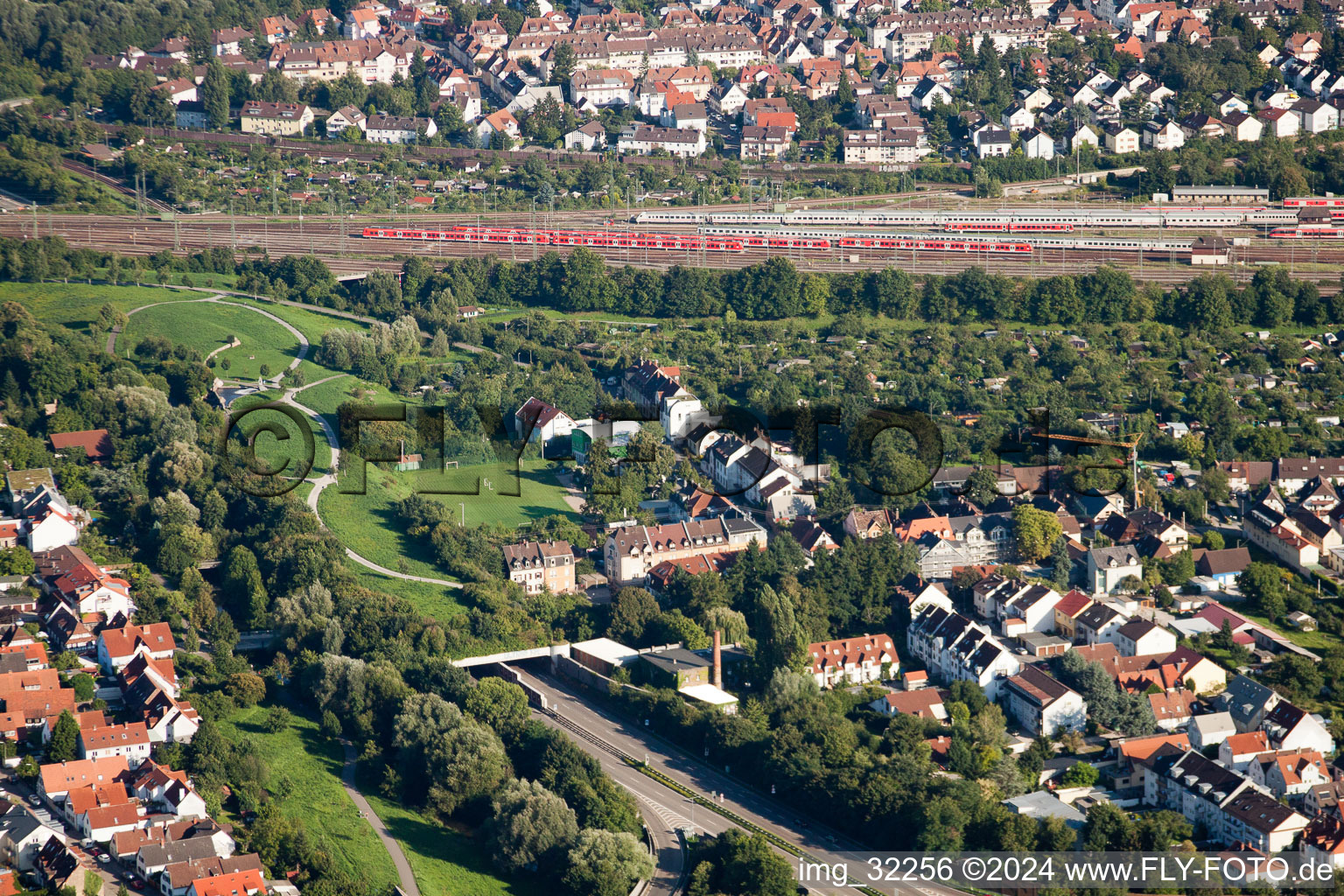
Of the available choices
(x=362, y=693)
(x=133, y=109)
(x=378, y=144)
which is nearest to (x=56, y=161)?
(x=133, y=109)

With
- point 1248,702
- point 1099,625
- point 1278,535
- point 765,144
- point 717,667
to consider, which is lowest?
point 1248,702

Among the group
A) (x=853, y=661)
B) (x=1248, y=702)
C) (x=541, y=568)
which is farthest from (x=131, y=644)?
(x=1248, y=702)

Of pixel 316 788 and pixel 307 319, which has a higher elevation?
pixel 307 319

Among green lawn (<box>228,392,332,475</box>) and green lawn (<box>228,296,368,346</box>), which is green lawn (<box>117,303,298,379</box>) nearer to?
green lawn (<box>228,296,368,346</box>)

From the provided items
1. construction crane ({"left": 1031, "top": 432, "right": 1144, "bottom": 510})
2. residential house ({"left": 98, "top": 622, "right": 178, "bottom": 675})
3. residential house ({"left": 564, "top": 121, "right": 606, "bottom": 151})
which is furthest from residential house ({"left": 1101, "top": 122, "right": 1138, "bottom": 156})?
residential house ({"left": 98, "top": 622, "right": 178, "bottom": 675})

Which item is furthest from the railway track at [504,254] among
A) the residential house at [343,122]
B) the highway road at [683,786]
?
the highway road at [683,786]

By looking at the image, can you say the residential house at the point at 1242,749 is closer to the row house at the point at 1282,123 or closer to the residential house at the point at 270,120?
the row house at the point at 1282,123

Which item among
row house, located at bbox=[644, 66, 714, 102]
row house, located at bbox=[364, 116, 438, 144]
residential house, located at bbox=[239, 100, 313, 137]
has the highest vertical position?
row house, located at bbox=[644, 66, 714, 102]

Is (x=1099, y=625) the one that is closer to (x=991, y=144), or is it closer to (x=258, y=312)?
(x=258, y=312)
